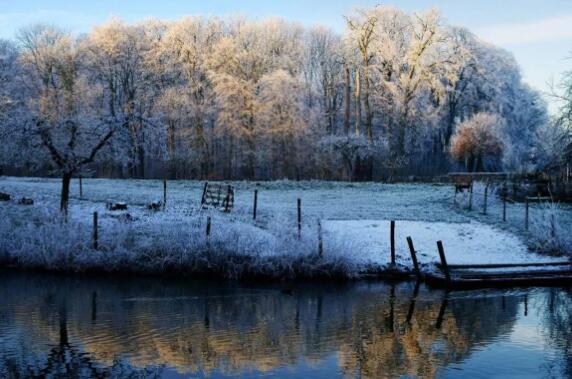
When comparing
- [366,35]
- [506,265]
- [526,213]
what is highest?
[366,35]

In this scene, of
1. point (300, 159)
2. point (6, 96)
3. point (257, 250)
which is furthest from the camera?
point (300, 159)

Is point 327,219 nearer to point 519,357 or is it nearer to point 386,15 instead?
point 519,357

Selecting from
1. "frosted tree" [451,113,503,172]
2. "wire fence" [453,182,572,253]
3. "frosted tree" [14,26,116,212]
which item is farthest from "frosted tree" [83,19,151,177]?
"wire fence" [453,182,572,253]

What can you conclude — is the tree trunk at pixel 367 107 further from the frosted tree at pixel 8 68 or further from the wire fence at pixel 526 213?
the frosted tree at pixel 8 68

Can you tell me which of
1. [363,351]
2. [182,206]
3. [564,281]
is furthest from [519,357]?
[182,206]

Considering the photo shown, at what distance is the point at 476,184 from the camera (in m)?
39.1

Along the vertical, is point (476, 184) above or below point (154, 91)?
below

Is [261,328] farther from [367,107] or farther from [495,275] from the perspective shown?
[367,107]

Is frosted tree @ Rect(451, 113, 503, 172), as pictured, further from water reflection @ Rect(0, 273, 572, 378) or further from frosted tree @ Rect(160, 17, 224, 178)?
water reflection @ Rect(0, 273, 572, 378)

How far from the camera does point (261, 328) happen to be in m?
15.0

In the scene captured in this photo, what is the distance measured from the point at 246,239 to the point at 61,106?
81.7 feet

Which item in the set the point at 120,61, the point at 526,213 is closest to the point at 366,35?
the point at 120,61

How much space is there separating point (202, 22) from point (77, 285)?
133ft

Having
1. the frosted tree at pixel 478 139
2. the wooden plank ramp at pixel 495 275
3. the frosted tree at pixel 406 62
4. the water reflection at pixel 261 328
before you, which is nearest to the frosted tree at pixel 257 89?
the frosted tree at pixel 406 62
